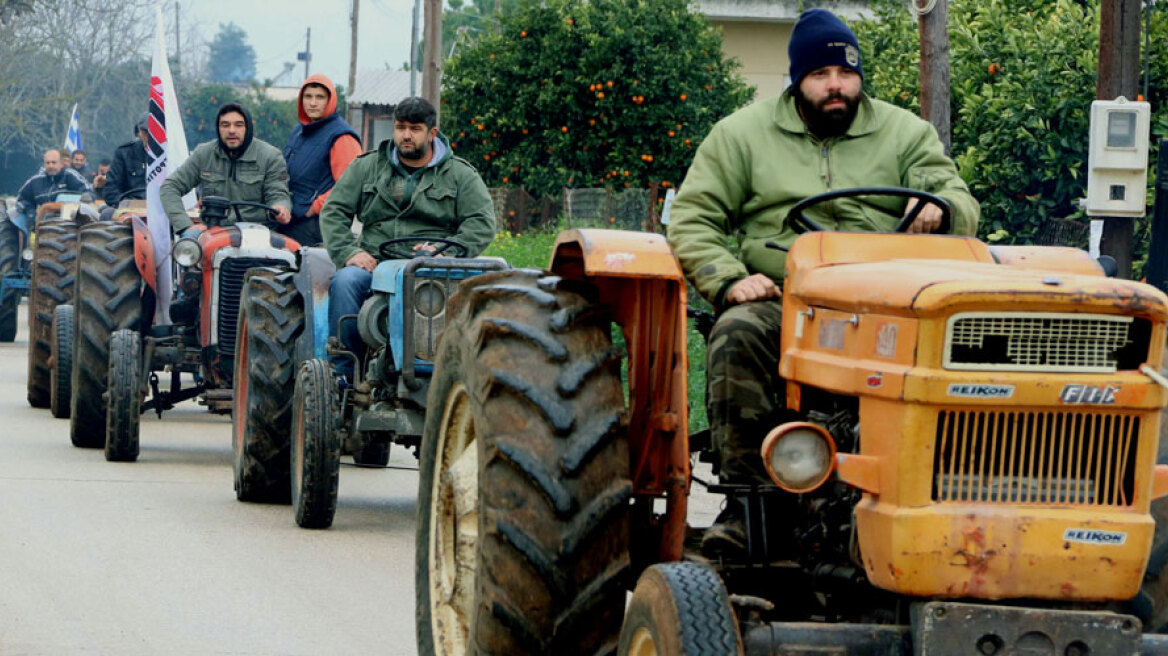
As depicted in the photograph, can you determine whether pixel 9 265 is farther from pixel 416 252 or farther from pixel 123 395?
pixel 416 252

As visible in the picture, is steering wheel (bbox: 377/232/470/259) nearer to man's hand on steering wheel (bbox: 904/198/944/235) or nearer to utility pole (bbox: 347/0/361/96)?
man's hand on steering wheel (bbox: 904/198/944/235)

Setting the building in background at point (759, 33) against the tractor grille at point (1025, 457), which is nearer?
the tractor grille at point (1025, 457)

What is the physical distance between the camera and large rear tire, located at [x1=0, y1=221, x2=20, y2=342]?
23578 millimetres

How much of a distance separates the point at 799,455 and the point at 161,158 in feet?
38.4

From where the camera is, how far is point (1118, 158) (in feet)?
44.4

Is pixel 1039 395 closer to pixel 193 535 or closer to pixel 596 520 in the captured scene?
pixel 596 520

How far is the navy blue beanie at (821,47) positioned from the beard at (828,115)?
0.09 m

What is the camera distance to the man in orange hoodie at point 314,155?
47.2 feet

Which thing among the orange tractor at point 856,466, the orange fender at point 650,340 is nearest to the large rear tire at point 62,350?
the orange fender at point 650,340

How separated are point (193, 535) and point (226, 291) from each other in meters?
3.34

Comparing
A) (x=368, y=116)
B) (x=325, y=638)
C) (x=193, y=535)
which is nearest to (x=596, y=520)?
(x=325, y=638)

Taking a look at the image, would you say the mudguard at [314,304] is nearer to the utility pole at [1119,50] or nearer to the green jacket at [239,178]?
the green jacket at [239,178]

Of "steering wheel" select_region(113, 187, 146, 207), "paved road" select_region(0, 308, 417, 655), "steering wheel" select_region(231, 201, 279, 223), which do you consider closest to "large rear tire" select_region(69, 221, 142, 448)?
"paved road" select_region(0, 308, 417, 655)

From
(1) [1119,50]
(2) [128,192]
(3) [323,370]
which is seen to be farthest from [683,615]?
(2) [128,192]
